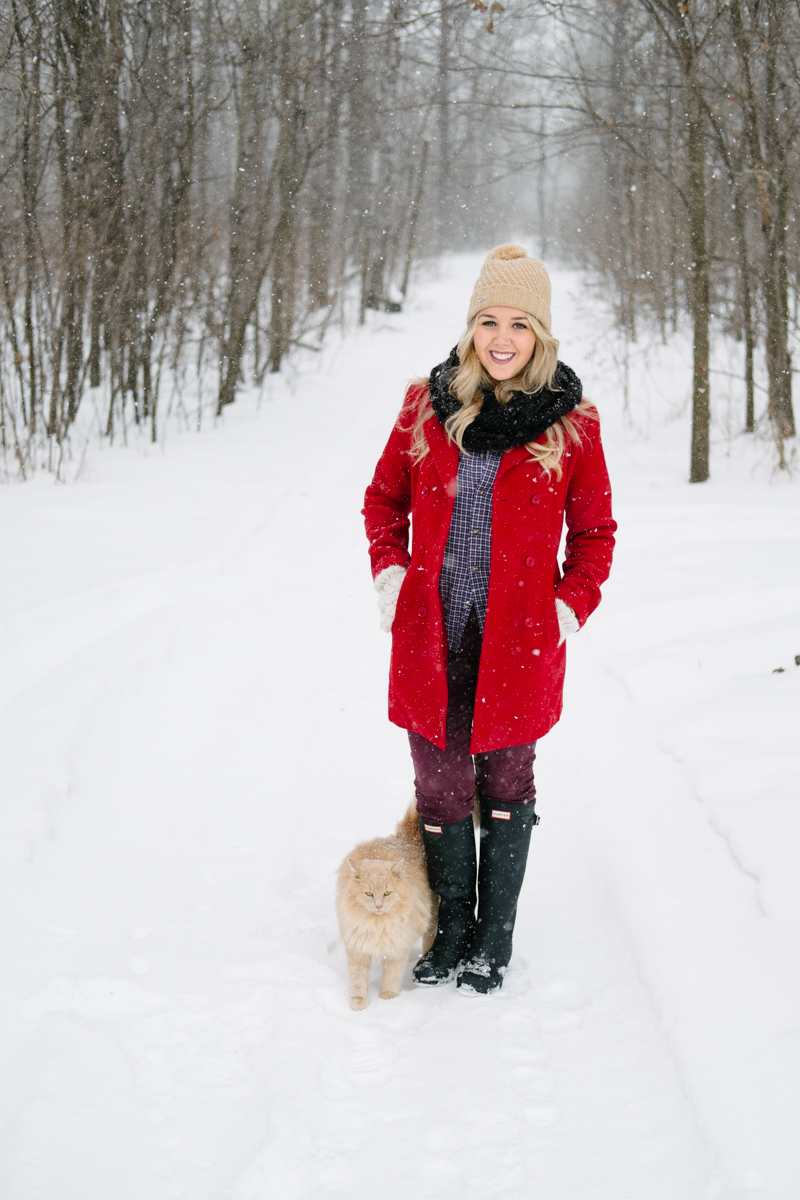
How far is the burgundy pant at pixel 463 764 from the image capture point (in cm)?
250

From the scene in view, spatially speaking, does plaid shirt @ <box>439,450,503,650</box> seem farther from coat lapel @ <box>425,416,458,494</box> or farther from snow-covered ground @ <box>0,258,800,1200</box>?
snow-covered ground @ <box>0,258,800,1200</box>

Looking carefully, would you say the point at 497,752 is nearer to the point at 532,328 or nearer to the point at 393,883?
the point at 393,883

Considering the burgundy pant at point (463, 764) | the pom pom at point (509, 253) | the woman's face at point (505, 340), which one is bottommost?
the burgundy pant at point (463, 764)

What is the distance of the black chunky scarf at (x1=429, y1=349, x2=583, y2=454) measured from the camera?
2309 millimetres

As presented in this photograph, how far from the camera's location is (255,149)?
13.3 m

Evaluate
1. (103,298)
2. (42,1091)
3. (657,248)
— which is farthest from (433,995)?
(657,248)

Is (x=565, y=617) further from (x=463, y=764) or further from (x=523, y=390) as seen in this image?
(x=523, y=390)

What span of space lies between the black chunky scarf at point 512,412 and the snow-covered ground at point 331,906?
1753mm

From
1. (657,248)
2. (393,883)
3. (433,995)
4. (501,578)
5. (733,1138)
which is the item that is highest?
(657,248)

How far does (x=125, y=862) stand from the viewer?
3.25 m

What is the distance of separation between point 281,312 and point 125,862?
44.8ft

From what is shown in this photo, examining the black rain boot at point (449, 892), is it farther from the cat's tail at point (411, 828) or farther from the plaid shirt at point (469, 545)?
the plaid shirt at point (469, 545)

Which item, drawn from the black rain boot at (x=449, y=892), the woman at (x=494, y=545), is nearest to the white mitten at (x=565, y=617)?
the woman at (x=494, y=545)

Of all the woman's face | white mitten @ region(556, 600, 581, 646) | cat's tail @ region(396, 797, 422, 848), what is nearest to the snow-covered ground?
cat's tail @ region(396, 797, 422, 848)
